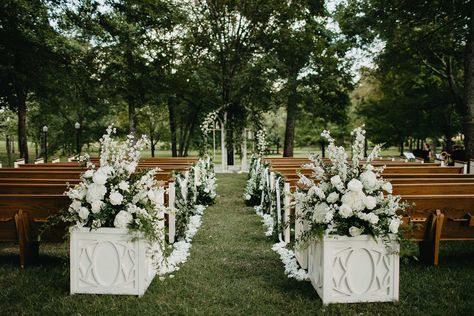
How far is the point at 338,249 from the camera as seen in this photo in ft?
14.1

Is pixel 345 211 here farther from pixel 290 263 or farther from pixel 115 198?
pixel 115 198

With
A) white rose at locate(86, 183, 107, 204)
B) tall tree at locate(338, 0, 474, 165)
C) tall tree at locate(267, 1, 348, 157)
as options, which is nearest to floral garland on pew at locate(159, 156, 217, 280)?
white rose at locate(86, 183, 107, 204)

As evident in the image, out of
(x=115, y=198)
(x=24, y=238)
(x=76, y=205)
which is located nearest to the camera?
(x=115, y=198)

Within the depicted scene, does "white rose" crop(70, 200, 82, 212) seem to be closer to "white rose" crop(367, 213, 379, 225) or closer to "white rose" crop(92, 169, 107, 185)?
"white rose" crop(92, 169, 107, 185)

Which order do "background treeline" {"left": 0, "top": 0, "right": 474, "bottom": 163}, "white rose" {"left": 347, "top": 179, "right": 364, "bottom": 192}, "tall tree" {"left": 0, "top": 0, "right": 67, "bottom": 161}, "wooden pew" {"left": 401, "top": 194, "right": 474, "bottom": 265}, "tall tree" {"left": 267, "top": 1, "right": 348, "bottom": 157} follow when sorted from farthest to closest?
"tall tree" {"left": 267, "top": 1, "right": 348, "bottom": 157} < "background treeline" {"left": 0, "top": 0, "right": 474, "bottom": 163} < "tall tree" {"left": 0, "top": 0, "right": 67, "bottom": 161} < "wooden pew" {"left": 401, "top": 194, "right": 474, "bottom": 265} < "white rose" {"left": 347, "top": 179, "right": 364, "bottom": 192}

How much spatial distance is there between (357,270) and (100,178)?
2730 mm

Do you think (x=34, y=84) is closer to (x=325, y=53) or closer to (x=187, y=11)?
(x=187, y=11)

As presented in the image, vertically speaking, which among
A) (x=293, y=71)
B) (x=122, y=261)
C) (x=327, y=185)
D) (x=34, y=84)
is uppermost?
(x=293, y=71)

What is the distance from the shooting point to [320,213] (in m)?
4.32

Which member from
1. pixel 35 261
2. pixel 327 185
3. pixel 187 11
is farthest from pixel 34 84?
pixel 187 11

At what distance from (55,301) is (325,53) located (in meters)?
21.3

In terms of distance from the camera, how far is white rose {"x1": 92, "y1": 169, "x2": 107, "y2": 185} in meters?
4.38

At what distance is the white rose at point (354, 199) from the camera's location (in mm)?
4176

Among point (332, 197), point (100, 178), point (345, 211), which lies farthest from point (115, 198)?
point (345, 211)
